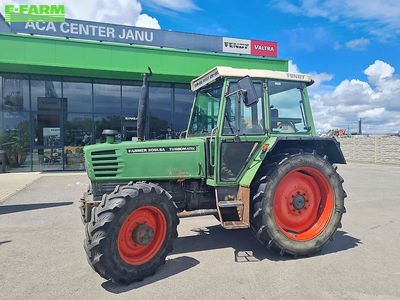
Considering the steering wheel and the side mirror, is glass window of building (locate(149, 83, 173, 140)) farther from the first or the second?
the side mirror

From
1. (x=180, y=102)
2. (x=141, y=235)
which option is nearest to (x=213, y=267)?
(x=141, y=235)

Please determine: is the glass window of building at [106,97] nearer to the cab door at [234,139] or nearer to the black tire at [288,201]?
the cab door at [234,139]

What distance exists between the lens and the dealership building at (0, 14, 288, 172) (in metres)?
12.8

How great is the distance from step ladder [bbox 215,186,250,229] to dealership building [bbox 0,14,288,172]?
886cm

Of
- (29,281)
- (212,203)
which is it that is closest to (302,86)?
(212,203)

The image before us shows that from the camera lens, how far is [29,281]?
3387 millimetres

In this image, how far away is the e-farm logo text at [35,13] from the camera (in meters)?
13.1

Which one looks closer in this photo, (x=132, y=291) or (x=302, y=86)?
(x=132, y=291)

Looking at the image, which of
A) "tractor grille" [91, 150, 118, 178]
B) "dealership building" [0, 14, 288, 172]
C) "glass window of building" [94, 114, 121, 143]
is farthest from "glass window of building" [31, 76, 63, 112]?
"tractor grille" [91, 150, 118, 178]

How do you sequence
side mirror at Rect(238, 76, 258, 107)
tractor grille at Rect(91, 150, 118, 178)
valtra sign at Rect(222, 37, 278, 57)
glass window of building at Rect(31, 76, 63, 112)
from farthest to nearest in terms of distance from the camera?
valtra sign at Rect(222, 37, 278, 57)
glass window of building at Rect(31, 76, 63, 112)
tractor grille at Rect(91, 150, 118, 178)
side mirror at Rect(238, 76, 258, 107)

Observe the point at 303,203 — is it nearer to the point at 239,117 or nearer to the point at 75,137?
the point at 239,117

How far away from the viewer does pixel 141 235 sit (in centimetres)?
346

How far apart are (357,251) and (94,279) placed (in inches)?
148

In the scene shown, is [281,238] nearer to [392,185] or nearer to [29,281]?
[29,281]
